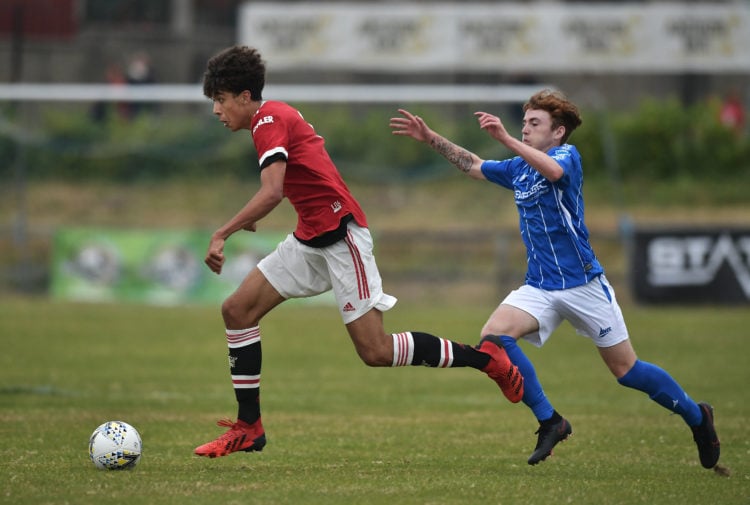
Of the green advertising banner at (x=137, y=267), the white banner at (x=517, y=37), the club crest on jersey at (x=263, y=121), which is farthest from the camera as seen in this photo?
the white banner at (x=517, y=37)

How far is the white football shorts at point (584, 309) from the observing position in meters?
7.46

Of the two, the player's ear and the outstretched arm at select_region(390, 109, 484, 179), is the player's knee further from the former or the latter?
the player's ear

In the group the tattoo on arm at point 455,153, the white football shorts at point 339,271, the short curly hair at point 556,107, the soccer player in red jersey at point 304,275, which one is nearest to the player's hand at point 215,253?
the soccer player in red jersey at point 304,275

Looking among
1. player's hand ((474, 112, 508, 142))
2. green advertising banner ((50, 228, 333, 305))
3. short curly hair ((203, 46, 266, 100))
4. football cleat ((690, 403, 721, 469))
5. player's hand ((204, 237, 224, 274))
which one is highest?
short curly hair ((203, 46, 266, 100))

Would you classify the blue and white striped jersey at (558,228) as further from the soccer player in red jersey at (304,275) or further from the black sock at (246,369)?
the black sock at (246,369)

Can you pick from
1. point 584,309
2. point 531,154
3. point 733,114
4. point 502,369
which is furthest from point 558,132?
point 733,114

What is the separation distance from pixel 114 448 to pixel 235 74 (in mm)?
2288

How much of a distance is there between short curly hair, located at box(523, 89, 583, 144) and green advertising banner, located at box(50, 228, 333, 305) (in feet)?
42.2

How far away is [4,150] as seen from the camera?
2188 cm

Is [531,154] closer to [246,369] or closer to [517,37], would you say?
[246,369]

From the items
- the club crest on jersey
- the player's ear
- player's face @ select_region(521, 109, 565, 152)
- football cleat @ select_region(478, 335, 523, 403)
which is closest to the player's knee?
the club crest on jersey

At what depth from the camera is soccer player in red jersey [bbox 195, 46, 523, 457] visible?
7.37 metres

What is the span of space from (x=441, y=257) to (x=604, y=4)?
10075mm

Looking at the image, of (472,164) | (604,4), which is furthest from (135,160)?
(472,164)
